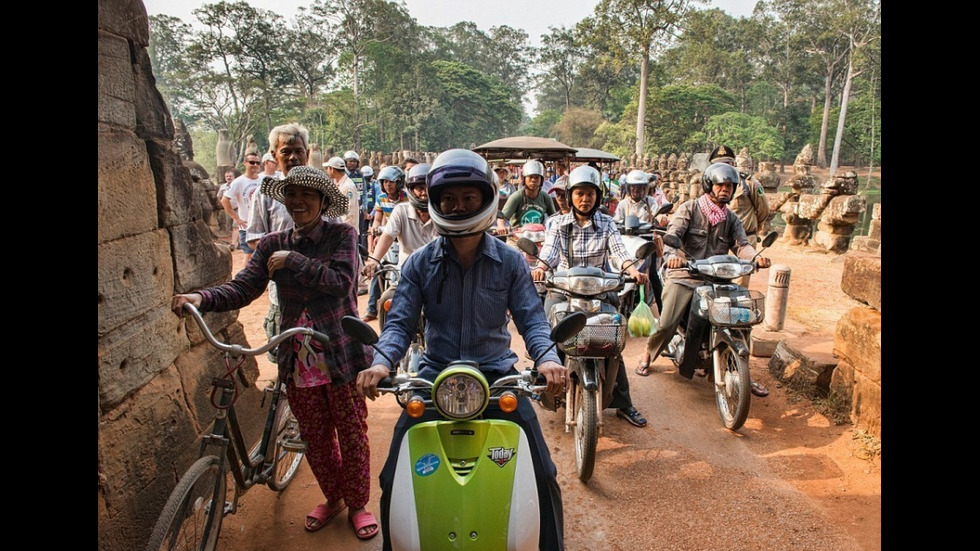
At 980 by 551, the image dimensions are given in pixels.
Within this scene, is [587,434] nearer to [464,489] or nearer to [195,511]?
[464,489]

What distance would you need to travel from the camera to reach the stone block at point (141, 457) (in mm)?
2498

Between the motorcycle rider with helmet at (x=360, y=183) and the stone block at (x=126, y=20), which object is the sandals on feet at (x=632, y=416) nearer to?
the stone block at (x=126, y=20)

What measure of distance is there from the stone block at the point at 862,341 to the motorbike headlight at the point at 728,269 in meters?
0.96

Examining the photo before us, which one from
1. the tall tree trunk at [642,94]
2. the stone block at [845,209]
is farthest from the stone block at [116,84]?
the tall tree trunk at [642,94]

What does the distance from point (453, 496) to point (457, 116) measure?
4340 cm

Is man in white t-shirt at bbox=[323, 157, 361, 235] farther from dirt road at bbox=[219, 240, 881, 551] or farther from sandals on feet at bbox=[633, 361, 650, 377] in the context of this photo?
sandals on feet at bbox=[633, 361, 650, 377]

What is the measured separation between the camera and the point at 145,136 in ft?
9.91

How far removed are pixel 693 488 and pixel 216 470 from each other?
2.81m

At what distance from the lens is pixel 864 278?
172 inches

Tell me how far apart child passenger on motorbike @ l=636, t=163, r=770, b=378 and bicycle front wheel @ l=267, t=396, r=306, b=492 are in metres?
3.15

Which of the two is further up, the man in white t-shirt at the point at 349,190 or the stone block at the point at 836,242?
the man in white t-shirt at the point at 349,190
